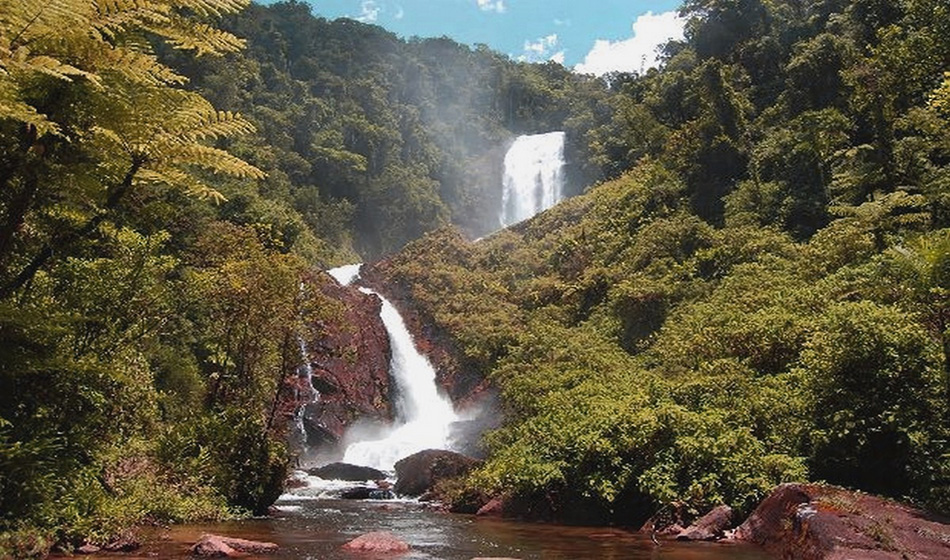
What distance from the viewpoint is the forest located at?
6523mm

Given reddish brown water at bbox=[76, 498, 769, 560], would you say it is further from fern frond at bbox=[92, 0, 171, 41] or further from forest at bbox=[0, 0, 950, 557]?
fern frond at bbox=[92, 0, 171, 41]

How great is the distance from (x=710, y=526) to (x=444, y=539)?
4.82 metres

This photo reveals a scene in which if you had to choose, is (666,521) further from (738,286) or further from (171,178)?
(738,286)

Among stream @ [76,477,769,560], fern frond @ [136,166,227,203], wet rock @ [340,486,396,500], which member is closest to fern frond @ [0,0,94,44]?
fern frond @ [136,166,227,203]

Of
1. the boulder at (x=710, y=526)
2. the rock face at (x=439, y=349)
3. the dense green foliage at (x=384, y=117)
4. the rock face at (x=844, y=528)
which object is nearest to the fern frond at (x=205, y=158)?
the rock face at (x=844, y=528)

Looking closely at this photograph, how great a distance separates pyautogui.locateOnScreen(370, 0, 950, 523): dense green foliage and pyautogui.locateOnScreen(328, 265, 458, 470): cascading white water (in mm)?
2387

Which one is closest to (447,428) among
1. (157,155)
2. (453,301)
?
(453,301)

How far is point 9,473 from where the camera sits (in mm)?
7500

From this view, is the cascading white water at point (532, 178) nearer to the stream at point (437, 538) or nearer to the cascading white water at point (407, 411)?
the cascading white water at point (407, 411)

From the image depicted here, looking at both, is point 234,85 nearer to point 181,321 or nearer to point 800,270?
point 181,321

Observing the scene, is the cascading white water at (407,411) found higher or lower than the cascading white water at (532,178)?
lower

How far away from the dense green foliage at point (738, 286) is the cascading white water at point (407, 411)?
2387 millimetres

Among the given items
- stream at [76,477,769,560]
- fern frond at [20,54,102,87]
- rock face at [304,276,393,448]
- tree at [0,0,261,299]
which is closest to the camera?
fern frond at [20,54,102,87]

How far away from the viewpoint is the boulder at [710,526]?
44.2 feet
